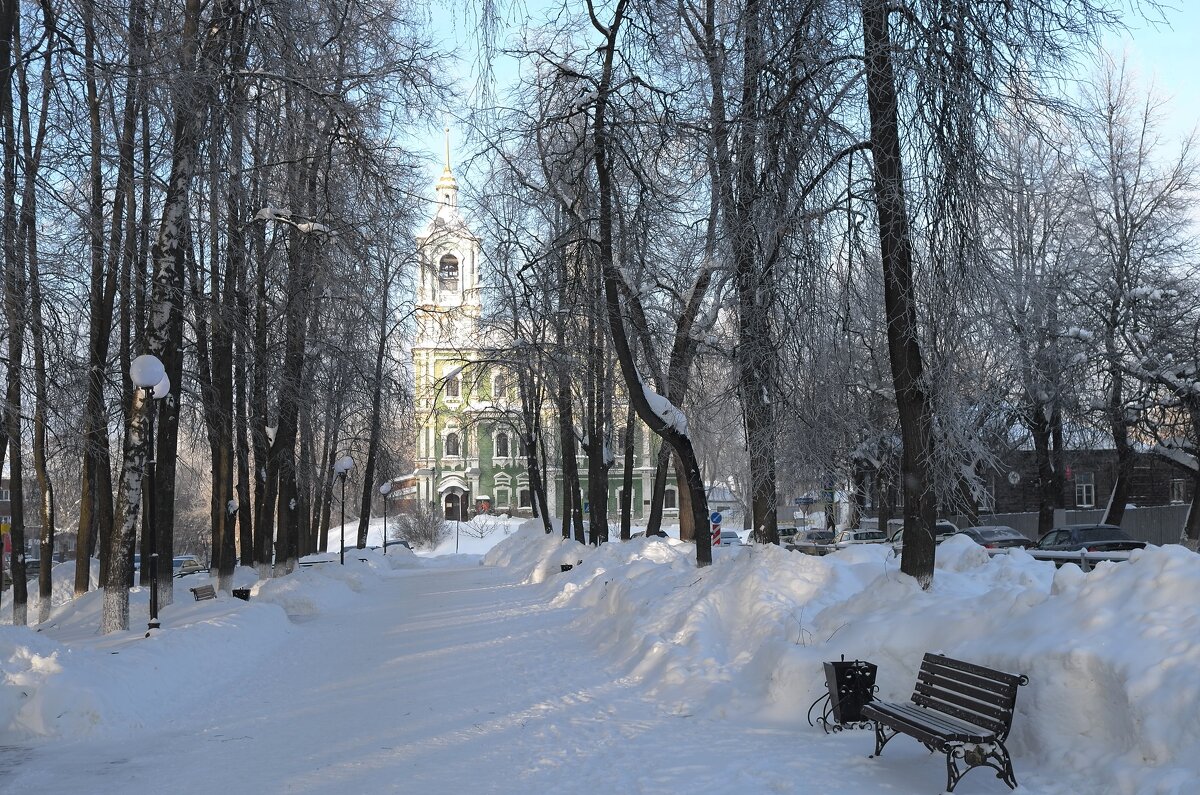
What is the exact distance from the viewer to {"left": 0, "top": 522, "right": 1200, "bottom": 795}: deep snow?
7035 mm

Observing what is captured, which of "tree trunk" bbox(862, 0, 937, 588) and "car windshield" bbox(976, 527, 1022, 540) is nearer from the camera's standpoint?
"tree trunk" bbox(862, 0, 937, 588)

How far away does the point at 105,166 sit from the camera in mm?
13055

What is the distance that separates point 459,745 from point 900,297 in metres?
5.88

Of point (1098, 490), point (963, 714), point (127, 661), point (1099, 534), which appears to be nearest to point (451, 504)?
point (1098, 490)

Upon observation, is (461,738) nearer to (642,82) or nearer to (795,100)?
(795,100)

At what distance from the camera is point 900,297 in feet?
35.2

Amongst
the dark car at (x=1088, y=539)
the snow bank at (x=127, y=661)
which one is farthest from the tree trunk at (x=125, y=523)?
the dark car at (x=1088, y=539)

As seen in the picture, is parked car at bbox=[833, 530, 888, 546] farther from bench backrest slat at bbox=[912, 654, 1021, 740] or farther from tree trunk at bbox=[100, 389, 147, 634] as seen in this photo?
bench backrest slat at bbox=[912, 654, 1021, 740]

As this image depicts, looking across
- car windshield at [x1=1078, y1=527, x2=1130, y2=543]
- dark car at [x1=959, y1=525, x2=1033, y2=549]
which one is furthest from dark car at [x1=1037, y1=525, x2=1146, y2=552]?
dark car at [x1=959, y1=525, x2=1033, y2=549]

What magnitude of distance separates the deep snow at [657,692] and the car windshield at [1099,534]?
13.5m

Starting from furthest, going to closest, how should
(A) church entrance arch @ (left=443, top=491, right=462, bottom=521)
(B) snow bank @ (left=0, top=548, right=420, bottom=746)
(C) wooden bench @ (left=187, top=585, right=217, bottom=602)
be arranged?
1. (A) church entrance arch @ (left=443, top=491, right=462, bottom=521)
2. (C) wooden bench @ (left=187, top=585, right=217, bottom=602)
3. (B) snow bank @ (left=0, top=548, right=420, bottom=746)

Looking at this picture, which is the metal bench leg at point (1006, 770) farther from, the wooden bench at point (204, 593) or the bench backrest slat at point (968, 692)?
the wooden bench at point (204, 593)

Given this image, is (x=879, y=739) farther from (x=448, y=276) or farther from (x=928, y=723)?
(x=448, y=276)

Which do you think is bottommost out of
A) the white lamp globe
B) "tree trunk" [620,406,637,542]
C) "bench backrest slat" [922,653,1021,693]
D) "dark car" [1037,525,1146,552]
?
"dark car" [1037,525,1146,552]
